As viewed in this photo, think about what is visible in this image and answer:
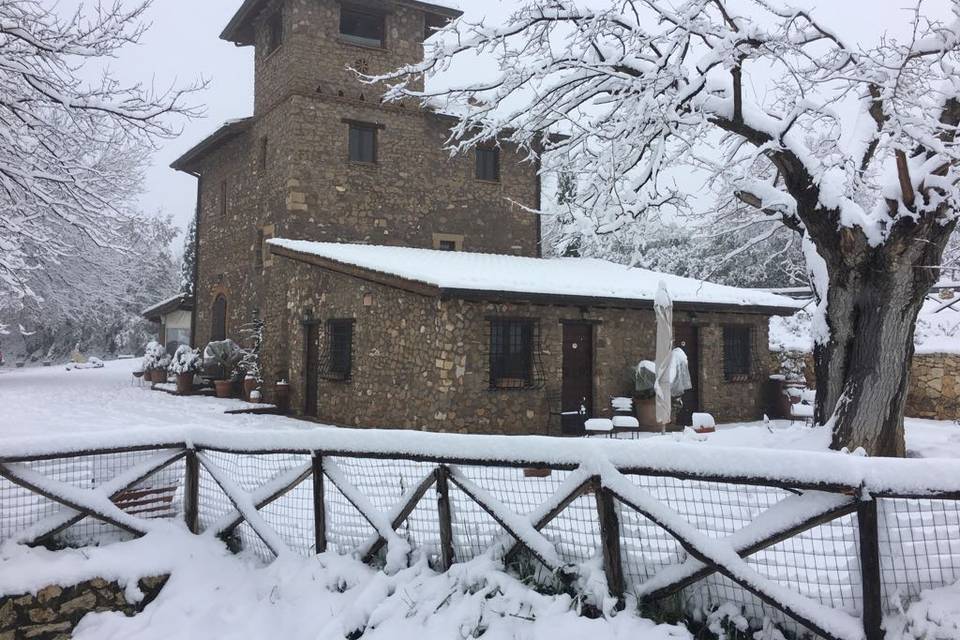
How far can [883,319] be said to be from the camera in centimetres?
657

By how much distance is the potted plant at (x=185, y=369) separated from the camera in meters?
17.3

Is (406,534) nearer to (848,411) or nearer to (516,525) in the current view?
(516,525)

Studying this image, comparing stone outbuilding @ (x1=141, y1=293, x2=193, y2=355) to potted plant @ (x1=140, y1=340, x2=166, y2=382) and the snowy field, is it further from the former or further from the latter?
the snowy field

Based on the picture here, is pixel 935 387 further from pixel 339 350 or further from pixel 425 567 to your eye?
pixel 425 567

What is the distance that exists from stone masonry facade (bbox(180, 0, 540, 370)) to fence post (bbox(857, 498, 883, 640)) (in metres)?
13.2

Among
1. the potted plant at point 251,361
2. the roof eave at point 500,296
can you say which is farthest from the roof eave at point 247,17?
the potted plant at point 251,361

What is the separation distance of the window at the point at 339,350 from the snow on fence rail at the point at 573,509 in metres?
7.02

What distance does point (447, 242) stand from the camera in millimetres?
16984

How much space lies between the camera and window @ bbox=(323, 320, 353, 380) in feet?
41.9

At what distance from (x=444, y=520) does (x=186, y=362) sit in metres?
14.9

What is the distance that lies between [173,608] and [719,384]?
39.0ft

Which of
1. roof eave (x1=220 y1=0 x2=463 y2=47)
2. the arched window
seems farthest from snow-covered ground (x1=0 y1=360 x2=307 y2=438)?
roof eave (x1=220 y1=0 x2=463 y2=47)

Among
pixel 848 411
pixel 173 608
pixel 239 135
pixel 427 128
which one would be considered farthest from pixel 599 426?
pixel 239 135

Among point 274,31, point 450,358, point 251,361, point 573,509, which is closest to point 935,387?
point 450,358
